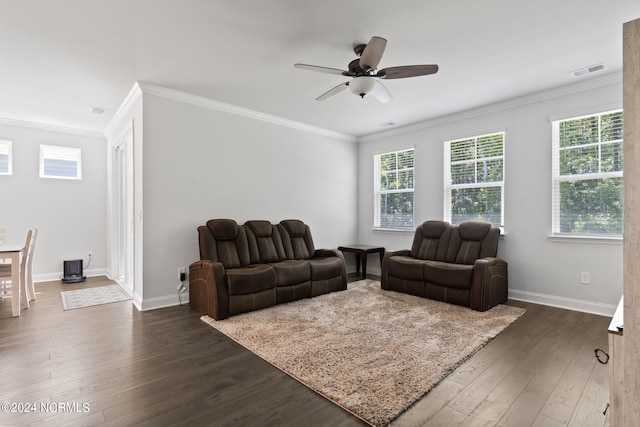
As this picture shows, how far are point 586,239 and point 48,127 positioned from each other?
26.6 feet

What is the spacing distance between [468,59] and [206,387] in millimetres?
3668

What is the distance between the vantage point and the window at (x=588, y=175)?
11.9 feet

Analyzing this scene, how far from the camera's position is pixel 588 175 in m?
3.79

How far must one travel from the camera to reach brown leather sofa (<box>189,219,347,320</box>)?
356 cm

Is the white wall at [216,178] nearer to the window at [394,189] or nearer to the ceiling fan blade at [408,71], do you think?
the window at [394,189]

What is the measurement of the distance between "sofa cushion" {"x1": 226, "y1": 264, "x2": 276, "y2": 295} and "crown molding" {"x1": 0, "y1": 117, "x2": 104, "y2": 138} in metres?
4.37

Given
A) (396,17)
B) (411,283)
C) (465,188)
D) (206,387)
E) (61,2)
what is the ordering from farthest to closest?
(465,188), (411,283), (396,17), (61,2), (206,387)

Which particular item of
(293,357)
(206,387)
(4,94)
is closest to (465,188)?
(293,357)

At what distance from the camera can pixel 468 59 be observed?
10.5 feet

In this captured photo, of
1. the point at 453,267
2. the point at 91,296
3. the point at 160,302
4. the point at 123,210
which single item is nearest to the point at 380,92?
the point at 453,267

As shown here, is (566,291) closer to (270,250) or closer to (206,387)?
(270,250)

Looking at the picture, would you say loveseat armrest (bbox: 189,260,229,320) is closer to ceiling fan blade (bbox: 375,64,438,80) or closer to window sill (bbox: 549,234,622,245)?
ceiling fan blade (bbox: 375,64,438,80)

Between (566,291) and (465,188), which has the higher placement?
(465,188)

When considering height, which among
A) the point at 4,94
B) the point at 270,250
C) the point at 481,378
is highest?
the point at 4,94
